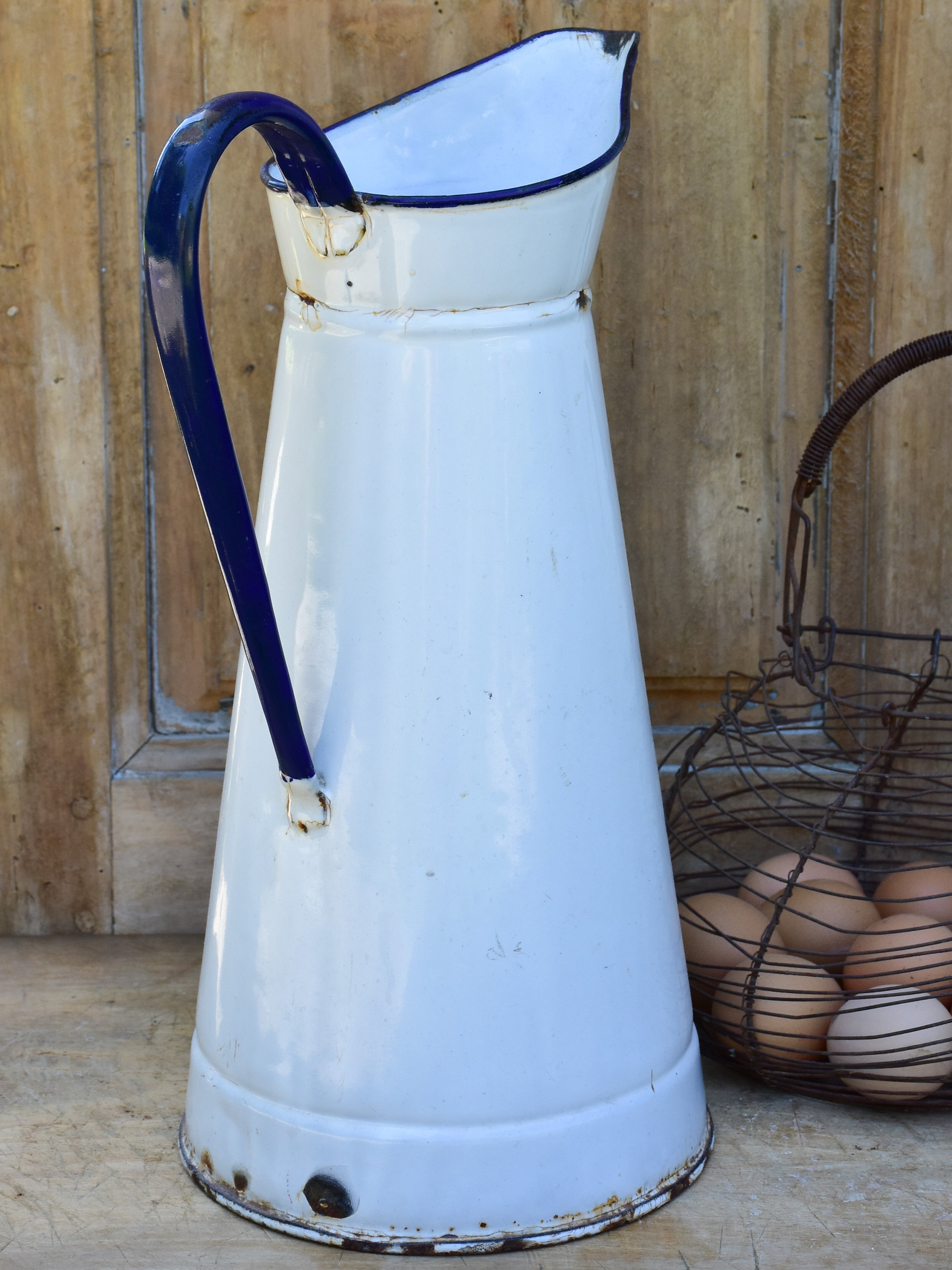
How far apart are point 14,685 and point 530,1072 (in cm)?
48

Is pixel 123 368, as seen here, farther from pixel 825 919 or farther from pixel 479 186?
pixel 825 919

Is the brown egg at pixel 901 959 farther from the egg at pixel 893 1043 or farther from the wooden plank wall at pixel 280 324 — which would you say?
the wooden plank wall at pixel 280 324

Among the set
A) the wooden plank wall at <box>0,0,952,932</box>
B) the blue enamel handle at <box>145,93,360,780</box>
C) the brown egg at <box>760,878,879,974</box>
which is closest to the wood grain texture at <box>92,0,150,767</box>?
the wooden plank wall at <box>0,0,952,932</box>

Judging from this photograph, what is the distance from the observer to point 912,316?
2.73 ft

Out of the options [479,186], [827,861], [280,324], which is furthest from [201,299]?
[827,861]

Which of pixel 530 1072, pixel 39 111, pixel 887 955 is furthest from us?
pixel 39 111

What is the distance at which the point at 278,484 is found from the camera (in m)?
0.61

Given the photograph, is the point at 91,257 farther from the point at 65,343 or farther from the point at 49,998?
the point at 49,998

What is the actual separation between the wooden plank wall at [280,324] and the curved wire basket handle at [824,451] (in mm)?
121

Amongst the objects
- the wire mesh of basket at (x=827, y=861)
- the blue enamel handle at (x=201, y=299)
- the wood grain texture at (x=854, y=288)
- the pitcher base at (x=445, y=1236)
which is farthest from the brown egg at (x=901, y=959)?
the blue enamel handle at (x=201, y=299)

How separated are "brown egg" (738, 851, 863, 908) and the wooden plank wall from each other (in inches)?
5.5

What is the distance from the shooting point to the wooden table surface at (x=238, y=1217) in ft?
1.94

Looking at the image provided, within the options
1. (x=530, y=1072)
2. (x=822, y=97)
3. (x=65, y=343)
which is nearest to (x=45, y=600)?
(x=65, y=343)

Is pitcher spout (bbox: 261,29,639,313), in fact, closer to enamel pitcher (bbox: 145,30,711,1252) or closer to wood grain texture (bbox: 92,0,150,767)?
enamel pitcher (bbox: 145,30,711,1252)
